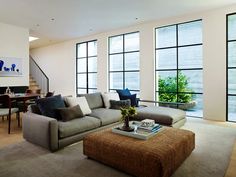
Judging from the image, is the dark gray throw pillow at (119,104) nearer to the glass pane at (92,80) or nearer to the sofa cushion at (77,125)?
the sofa cushion at (77,125)

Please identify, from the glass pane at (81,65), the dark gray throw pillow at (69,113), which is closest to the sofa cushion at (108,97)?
the dark gray throw pillow at (69,113)

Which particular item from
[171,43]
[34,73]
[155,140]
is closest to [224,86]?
[171,43]

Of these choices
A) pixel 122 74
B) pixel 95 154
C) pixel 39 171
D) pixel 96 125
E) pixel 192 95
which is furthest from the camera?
pixel 122 74

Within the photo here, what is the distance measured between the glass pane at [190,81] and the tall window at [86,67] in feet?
12.3

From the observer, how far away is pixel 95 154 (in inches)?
102

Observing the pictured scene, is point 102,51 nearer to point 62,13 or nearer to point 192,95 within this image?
point 62,13

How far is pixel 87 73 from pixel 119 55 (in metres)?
1.90

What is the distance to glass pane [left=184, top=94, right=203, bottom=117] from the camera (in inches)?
215

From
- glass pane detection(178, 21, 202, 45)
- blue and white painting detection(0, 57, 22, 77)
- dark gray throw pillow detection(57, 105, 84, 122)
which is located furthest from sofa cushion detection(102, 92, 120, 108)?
blue and white painting detection(0, 57, 22, 77)

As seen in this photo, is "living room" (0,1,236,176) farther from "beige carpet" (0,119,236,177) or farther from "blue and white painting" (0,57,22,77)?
"beige carpet" (0,119,236,177)

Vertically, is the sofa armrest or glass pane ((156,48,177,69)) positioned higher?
glass pane ((156,48,177,69))

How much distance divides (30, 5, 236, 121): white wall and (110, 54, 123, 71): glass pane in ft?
0.89

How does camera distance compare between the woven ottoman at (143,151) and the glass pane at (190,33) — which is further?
the glass pane at (190,33)

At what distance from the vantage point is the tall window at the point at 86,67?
8070 millimetres
